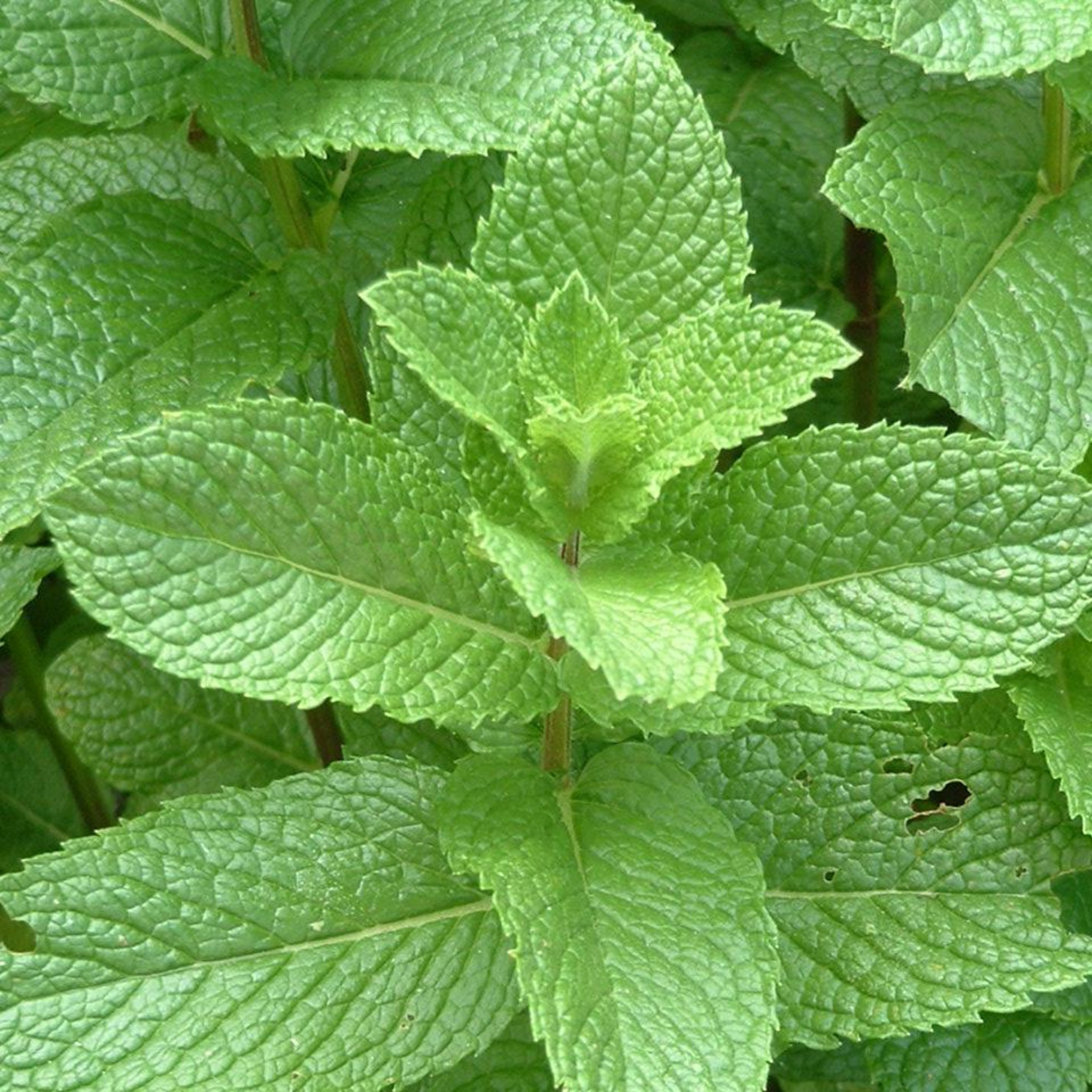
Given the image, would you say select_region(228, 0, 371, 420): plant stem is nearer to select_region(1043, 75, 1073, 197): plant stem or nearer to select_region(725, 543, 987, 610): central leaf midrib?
select_region(725, 543, 987, 610): central leaf midrib

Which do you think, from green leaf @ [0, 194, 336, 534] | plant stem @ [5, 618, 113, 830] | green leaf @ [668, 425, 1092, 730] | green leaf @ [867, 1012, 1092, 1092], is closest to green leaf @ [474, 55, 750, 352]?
green leaf @ [668, 425, 1092, 730]

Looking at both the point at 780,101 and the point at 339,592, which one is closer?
the point at 339,592

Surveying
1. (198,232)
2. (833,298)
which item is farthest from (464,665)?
(833,298)

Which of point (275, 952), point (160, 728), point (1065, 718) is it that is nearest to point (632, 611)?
point (275, 952)

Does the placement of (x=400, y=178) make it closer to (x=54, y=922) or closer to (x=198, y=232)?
(x=198, y=232)

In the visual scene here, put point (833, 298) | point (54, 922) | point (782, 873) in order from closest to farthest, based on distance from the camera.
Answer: point (54, 922)
point (782, 873)
point (833, 298)

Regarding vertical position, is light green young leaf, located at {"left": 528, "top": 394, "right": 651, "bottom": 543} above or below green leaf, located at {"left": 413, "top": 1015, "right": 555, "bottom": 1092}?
above

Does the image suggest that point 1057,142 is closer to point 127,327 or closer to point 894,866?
point 894,866

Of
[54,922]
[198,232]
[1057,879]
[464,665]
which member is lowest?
[1057,879]
